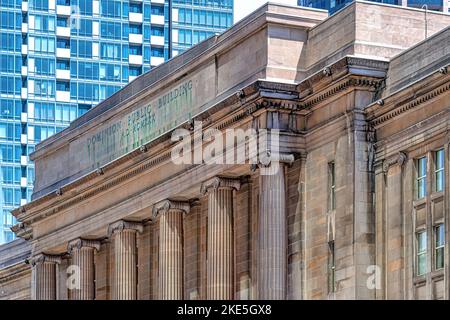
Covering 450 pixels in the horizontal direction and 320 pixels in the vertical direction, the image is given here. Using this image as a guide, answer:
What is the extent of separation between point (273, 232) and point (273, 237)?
8.5 inches

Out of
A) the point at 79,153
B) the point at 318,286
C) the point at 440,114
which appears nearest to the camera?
the point at 440,114

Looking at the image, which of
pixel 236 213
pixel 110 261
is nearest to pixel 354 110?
pixel 236 213

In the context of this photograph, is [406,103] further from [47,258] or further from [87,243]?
Answer: [47,258]

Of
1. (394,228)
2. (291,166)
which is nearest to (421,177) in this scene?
(394,228)

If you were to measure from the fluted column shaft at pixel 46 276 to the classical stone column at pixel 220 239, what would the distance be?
863 inches

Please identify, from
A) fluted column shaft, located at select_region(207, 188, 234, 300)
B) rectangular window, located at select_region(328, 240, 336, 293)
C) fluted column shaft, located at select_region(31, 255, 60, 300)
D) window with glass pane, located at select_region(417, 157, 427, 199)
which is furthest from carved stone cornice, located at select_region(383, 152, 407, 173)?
fluted column shaft, located at select_region(31, 255, 60, 300)

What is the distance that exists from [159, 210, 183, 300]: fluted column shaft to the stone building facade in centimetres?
7

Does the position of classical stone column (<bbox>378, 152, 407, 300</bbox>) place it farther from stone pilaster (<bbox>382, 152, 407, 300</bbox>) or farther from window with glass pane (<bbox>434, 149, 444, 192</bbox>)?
window with glass pane (<bbox>434, 149, 444, 192</bbox>)

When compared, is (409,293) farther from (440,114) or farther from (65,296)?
(65,296)

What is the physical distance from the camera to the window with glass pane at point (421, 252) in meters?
82.7

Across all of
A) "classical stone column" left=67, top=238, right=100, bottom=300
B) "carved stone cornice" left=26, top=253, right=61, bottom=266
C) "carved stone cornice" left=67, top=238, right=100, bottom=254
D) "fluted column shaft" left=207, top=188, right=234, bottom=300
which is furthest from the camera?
"carved stone cornice" left=26, top=253, right=61, bottom=266

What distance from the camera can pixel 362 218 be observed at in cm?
8575

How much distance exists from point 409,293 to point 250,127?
11991mm

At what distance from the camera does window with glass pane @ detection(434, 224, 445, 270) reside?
268 ft
